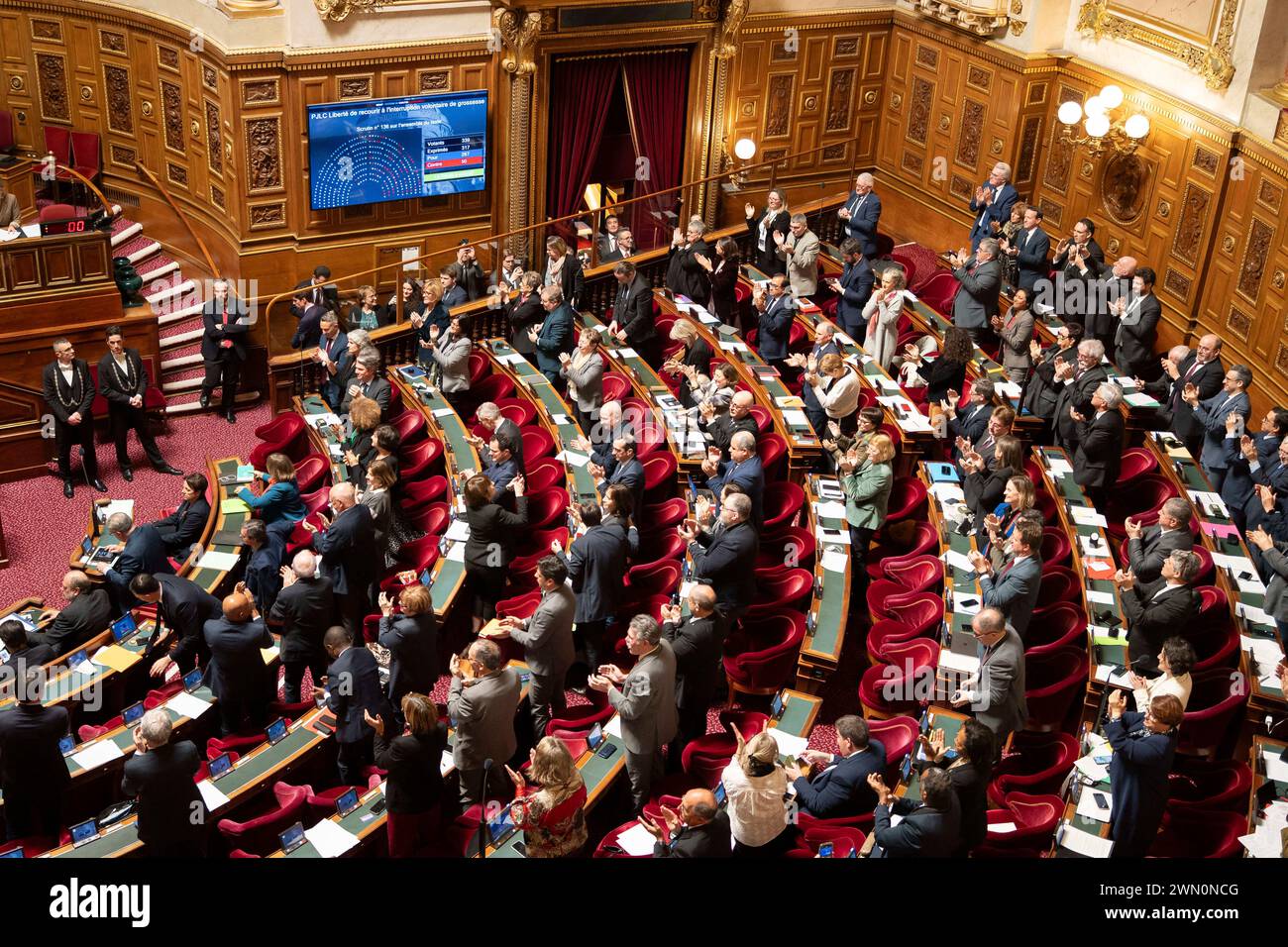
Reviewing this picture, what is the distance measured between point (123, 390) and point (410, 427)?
9.67ft

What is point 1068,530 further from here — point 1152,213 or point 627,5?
point 627,5

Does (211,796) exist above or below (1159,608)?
below

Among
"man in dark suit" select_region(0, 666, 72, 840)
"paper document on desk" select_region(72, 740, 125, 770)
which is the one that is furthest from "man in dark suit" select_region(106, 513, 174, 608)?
"man in dark suit" select_region(0, 666, 72, 840)

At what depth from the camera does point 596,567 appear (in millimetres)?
8742

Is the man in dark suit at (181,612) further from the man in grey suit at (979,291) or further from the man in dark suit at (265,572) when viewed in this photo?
the man in grey suit at (979,291)

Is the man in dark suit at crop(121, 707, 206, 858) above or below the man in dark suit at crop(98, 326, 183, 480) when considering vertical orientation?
above

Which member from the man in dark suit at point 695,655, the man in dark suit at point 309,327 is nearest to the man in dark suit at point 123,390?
the man in dark suit at point 309,327

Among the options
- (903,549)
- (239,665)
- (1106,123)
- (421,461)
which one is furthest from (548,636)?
(1106,123)

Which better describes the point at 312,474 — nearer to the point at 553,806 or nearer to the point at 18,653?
the point at 18,653

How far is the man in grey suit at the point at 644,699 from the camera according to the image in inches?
288

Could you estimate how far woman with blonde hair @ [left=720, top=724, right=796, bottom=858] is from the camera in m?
6.43

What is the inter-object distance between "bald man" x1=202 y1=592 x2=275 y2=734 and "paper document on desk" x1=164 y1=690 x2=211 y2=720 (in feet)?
0.33

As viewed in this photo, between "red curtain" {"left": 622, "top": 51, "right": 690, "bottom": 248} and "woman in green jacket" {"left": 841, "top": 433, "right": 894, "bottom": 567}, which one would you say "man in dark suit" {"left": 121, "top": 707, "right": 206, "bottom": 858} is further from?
"red curtain" {"left": 622, "top": 51, "right": 690, "bottom": 248}
